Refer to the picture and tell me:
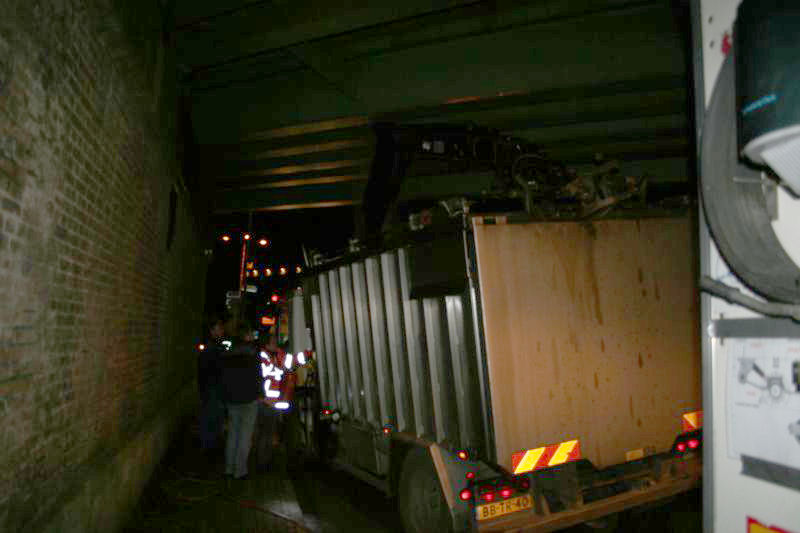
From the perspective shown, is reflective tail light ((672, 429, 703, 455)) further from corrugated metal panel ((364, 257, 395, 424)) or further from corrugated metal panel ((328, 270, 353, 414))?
corrugated metal panel ((328, 270, 353, 414))

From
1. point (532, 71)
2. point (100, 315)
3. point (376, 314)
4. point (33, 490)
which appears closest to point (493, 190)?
point (376, 314)

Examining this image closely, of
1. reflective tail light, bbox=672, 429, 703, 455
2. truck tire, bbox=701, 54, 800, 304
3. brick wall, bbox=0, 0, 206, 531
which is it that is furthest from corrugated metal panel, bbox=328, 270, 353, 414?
truck tire, bbox=701, 54, 800, 304

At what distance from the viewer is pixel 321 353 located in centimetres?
754

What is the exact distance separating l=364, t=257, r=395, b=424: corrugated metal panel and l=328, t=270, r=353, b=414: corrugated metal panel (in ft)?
3.22

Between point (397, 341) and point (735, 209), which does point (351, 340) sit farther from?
point (735, 209)

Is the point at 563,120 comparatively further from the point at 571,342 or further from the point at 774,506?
the point at 774,506

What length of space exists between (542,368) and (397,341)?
5.26 feet

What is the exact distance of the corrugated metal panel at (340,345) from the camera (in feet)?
21.8

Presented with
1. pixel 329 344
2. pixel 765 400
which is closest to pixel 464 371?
pixel 765 400

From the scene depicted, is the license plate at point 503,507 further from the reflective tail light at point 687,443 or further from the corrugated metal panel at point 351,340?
the corrugated metal panel at point 351,340

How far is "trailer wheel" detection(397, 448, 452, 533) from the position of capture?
4.63m

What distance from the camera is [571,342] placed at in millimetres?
4328

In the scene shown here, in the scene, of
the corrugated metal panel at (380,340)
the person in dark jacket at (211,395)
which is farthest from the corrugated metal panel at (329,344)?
the person in dark jacket at (211,395)

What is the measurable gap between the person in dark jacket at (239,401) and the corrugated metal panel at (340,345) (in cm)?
142
